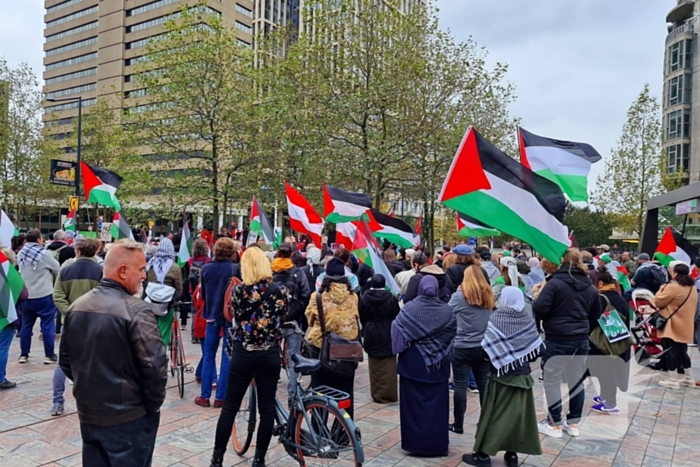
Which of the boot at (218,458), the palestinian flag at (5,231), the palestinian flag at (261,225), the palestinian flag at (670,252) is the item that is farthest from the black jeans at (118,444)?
the palestinian flag at (670,252)

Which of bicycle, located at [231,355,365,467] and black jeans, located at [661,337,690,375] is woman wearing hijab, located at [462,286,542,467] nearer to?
bicycle, located at [231,355,365,467]

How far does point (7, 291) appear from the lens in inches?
249

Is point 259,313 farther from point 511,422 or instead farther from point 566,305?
point 566,305

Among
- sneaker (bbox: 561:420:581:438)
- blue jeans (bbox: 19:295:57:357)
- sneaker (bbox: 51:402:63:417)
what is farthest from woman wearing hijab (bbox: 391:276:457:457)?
blue jeans (bbox: 19:295:57:357)

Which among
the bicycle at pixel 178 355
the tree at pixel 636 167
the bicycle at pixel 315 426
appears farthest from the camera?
the tree at pixel 636 167

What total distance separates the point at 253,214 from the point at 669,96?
61136 mm

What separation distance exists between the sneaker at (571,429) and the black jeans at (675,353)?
3223mm

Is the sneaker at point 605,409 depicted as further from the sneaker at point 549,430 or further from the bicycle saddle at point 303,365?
the bicycle saddle at point 303,365

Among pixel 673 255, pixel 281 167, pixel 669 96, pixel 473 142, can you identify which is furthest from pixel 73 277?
pixel 669 96

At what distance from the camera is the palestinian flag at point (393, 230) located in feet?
34.0

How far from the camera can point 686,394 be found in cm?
794

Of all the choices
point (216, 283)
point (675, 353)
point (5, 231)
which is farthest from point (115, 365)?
point (675, 353)

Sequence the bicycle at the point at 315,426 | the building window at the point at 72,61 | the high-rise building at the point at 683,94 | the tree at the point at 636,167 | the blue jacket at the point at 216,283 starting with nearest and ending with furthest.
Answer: the bicycle at the point at 315,426, the blue jacket at the point at 216,283, the tree at the point at 636,167, the high-rise building at the point at 683,94, the building window at the point at 72,61

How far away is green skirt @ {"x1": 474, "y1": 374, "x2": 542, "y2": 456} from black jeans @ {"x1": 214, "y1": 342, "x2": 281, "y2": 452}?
1.98 meters
